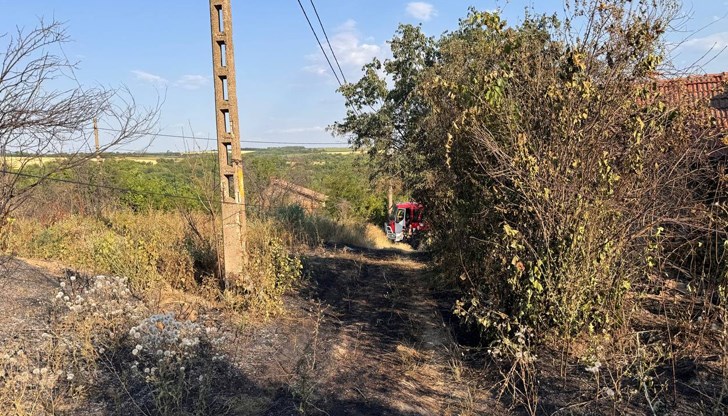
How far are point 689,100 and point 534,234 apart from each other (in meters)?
2.31

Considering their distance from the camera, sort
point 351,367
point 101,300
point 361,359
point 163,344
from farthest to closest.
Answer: point 101,300 < point 361,359 < point 351,367 < point 163,344

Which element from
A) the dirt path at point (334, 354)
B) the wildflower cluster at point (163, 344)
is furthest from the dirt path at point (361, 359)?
the wildflower cluster at point (163, 344)

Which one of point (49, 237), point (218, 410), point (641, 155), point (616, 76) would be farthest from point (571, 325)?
point (49, 237)

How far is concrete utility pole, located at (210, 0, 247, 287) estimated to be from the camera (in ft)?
22.7

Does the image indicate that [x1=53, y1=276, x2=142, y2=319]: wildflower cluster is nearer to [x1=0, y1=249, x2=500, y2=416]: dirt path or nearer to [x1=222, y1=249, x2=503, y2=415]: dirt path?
[x1=0, y1=249, x2=500, y2=416]: dirt path

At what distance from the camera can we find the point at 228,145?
7.08 meters

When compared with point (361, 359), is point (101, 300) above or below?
above

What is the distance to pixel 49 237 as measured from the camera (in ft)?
29.9

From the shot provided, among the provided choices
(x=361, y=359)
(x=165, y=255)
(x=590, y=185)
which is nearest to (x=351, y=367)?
(x=361, y=359)

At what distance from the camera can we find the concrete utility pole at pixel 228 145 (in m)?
6.92

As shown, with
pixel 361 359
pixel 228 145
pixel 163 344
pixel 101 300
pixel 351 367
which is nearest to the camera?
pixel 163 344

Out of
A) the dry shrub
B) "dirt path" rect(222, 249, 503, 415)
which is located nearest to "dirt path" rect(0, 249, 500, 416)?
"dirt path" rect(222, 249, 503, 415)

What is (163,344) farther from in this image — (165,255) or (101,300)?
(165,255)

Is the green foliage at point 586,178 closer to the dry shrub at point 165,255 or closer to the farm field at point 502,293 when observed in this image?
the farm field at point 502,293
